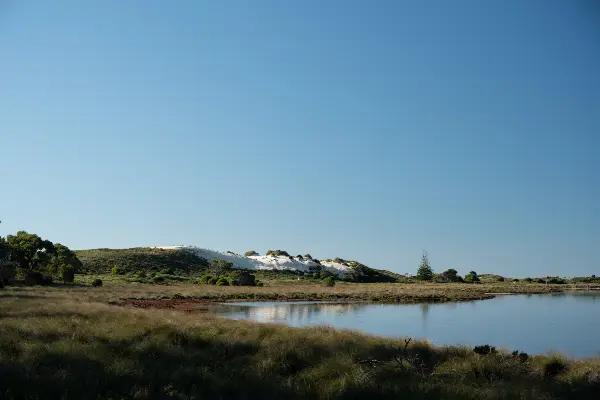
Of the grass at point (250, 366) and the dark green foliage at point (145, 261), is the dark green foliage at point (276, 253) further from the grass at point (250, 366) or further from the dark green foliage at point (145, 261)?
the grass at point (250, 366)

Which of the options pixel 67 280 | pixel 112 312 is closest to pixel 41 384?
pixel 112 312

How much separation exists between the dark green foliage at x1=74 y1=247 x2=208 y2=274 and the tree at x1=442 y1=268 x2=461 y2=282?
205ft

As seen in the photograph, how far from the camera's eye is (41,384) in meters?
10.6

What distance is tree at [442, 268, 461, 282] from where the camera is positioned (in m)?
132

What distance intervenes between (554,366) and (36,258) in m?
61.5

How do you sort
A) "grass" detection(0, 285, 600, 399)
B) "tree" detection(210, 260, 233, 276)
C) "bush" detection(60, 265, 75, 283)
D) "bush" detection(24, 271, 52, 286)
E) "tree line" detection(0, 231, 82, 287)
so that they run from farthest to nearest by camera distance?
"tree" detection(210, 260, 233, 276) < "bush" detection(60, 265, 75, 283) < "tree line" detection(0, 231, 82, 287) < "bush" detection(24, 271, 52, 286) < "grass" detection(0, 285, 600, 399)

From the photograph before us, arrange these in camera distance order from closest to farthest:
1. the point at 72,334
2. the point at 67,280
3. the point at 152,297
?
the point at 72,334
the point at 152,297
the point at 67,280

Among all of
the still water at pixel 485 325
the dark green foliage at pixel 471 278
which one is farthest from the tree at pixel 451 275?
the still water at pixel 485 325

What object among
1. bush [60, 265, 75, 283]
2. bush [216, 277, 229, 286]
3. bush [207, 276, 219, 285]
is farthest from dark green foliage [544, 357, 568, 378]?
bush [207, 276, 219, 285]

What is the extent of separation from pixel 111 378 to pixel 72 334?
5383 millimetres

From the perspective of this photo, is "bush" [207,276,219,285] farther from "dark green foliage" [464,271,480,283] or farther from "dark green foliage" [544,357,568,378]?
"dark green foliage" [464,271,480,283]

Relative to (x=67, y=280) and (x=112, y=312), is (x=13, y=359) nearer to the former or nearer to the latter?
(x=112, y=312)

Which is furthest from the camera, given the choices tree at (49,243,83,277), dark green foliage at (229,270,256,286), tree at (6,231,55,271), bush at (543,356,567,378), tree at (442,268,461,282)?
tree at (442,268,461,282)

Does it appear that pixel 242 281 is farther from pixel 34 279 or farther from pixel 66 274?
pixel 34 279
